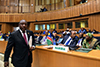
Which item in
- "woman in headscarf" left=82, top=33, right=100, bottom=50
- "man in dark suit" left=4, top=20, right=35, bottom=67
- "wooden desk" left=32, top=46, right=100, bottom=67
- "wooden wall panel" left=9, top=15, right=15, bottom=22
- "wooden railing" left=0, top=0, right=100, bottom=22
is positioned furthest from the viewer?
"wooden wall panel" left=9, top=15, right=15, bottom=22

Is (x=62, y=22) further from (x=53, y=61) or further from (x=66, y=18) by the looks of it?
(x=53, y=61)

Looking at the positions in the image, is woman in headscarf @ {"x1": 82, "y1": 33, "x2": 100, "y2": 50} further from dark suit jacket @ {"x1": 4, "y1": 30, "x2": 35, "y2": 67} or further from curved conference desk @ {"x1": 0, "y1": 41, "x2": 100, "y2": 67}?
dark suit jacket @ {"x1": 4, "y1": 30, "x2": 35, "y2": 67}

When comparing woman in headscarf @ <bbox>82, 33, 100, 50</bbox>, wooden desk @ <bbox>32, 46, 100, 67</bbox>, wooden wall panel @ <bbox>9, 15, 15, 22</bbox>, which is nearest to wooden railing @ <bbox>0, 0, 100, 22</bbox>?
wooden wall panel @ <bbox>9, 15, 15, 22</bbox>

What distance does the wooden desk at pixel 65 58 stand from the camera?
1.14m

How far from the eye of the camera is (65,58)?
1.39 m

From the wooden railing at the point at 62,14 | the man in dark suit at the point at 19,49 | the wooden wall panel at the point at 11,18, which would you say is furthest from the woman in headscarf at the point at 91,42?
the wooden wall panel at the point at 11,18

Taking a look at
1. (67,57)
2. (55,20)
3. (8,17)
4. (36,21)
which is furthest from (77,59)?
(8,17)

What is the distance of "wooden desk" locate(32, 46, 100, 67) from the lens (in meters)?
1.14

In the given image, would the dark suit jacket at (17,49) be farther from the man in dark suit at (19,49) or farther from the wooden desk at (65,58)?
the wooden desk at (65,58)

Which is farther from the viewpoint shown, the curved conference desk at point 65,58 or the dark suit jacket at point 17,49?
the dark suit jacket at point 17,49

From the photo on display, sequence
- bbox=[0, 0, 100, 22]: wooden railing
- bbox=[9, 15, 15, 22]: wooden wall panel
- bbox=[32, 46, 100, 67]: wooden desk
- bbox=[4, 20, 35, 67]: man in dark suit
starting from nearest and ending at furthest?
bbox=[32, 46, 100, 67]: wooden desk < bbox=[4, 20, 35, 67]: man in dark suit < bbox=[0, 0, 100, 22]: wooden railing < bbox=[9, 15, 15, 22]: wooden wall panel

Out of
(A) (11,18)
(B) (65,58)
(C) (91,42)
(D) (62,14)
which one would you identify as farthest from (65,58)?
(A) (11,18)

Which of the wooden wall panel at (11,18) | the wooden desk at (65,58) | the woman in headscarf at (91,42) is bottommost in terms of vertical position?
the wooden desk at (65,58)

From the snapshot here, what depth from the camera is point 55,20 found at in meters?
9.93
